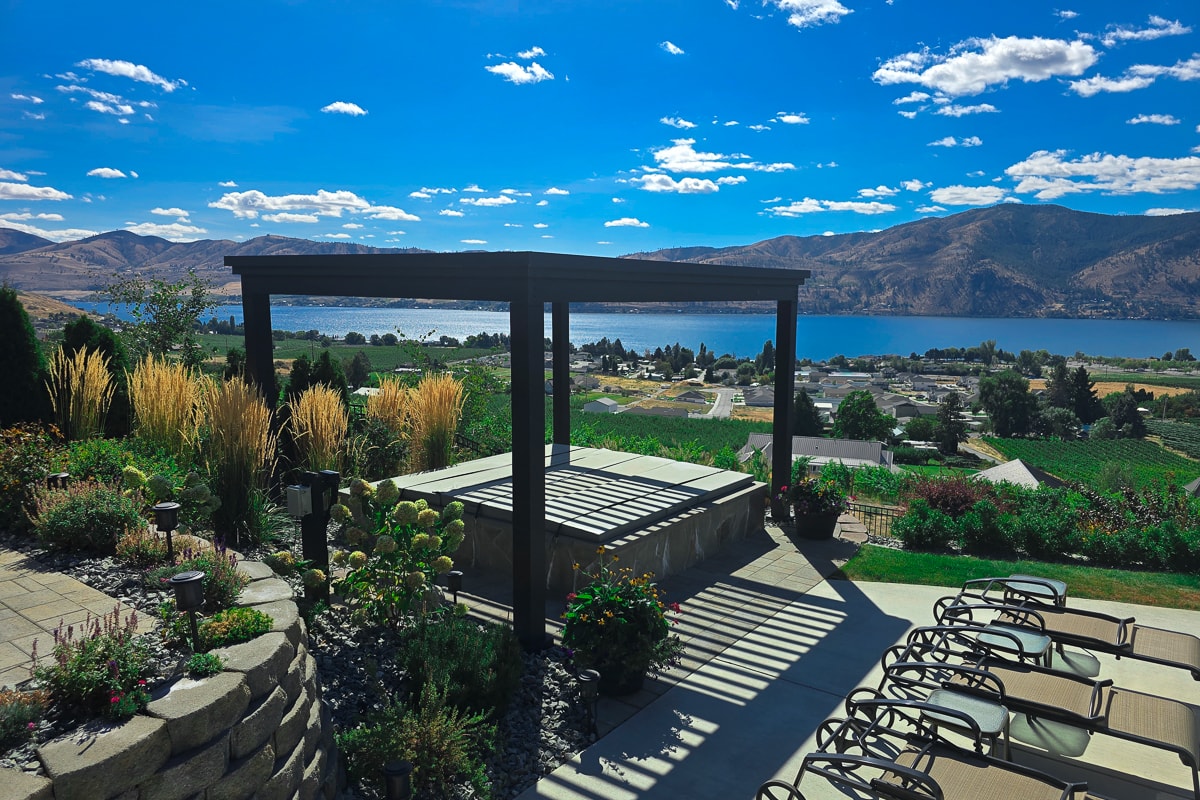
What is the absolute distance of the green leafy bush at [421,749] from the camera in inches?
122

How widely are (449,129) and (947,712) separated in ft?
105

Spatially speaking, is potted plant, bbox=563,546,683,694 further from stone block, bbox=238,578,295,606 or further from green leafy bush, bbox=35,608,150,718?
green leafy bush, bbox=35,608,150,718

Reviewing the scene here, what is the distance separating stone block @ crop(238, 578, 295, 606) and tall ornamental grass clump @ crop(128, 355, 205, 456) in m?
2.30

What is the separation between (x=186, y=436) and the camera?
5273mm

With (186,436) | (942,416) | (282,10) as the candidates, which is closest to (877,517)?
(186,436)

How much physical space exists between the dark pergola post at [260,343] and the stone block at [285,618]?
341cm

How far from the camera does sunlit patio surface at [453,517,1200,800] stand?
3.41 meters

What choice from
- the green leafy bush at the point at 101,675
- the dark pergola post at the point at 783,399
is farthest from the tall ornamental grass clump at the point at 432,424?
the green leafy bush at the point at 101,675

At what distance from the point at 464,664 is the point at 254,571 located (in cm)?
121

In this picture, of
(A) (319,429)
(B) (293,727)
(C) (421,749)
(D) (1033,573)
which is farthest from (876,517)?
(B) (293,727)

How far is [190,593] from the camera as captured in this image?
270 centimetres

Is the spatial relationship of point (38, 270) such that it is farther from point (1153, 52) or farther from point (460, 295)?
point (1153, 52)

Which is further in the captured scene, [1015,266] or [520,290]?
[1015,266]

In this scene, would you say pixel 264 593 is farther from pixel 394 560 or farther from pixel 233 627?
pixel 394 560
